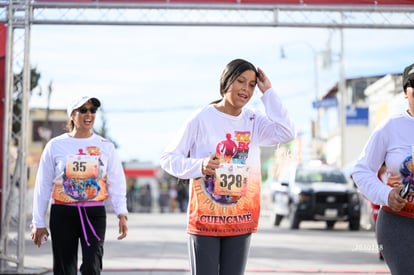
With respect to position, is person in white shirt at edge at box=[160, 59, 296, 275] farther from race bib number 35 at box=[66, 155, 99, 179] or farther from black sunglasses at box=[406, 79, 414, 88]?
race bib number 35 at box=[66, 155, 99, 179]

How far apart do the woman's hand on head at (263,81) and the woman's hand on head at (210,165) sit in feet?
1.68

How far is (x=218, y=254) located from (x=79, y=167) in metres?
2.17

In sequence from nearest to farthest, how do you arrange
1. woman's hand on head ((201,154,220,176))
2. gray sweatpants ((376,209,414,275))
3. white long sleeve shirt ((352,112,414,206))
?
gray sweatpants ((376,209,414,275))
white long sleeve shirt ((352,112,414,206))
woman's hand on head ((201,154,220,176))

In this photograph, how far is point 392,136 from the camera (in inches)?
192

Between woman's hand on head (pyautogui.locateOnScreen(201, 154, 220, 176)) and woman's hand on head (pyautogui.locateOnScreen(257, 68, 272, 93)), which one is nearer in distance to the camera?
woman's hand on head (pyautogui.locateOnScreen(201, 154, 220, 176))

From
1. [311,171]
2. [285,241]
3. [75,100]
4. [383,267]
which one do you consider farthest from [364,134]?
[75,100]

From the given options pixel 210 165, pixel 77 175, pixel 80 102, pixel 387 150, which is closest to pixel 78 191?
pixel 77 175

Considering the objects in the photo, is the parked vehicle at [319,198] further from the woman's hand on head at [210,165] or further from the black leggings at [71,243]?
the woman's hand on head at [210,165]

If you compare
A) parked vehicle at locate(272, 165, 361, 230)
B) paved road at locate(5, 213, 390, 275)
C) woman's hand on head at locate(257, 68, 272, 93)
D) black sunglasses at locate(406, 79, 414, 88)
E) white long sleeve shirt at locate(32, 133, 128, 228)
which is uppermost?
woman's hand on head at locate(257, 68, 272, 93)

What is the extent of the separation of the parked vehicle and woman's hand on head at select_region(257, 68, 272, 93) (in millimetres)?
19087

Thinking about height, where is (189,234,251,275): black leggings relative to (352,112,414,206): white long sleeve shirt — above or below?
below

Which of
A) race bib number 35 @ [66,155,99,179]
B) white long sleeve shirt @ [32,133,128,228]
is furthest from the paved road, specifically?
race bib number 35 @ [66,155,99,179]

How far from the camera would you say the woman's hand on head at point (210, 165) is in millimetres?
5090

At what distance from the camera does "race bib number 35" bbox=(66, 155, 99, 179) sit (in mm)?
7098
